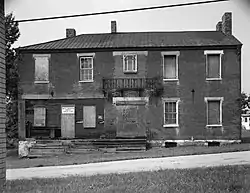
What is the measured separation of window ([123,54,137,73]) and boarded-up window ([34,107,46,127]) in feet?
17.3

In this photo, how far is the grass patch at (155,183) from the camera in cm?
819

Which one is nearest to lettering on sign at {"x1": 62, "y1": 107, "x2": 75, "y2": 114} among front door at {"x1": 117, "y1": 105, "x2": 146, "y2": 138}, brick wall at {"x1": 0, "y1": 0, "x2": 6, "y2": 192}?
front door at {"x1": 117, "y1": 105, "x2": 146, "y2": 138}

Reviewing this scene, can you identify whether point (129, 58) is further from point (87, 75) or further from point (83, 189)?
point (83, 189)

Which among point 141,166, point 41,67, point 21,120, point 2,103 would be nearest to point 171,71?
point 41,67

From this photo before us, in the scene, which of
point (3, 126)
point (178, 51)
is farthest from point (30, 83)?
point (3, 126)

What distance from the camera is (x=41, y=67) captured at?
24.8 metres

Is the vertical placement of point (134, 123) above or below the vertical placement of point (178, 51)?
below

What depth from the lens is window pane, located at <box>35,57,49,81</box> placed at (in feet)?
81.3

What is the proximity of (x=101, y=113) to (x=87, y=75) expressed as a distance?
7.80ft

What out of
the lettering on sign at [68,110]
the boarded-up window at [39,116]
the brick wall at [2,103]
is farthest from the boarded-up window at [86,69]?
the brick wall at [2,103]

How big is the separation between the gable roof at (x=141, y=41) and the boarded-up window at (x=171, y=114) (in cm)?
337

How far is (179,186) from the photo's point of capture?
850 cm

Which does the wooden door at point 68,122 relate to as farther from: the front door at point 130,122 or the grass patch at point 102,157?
the grass patch at point 102,157

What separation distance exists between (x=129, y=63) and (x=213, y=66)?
15.7ft
